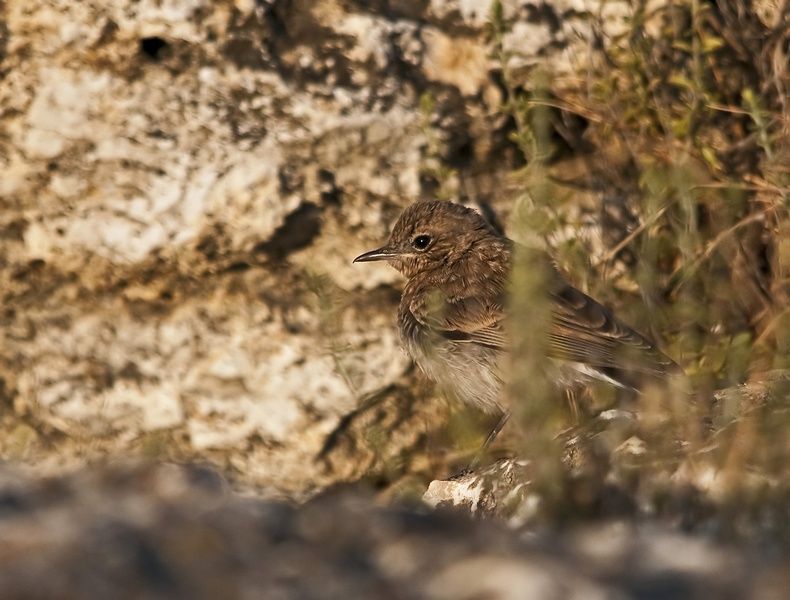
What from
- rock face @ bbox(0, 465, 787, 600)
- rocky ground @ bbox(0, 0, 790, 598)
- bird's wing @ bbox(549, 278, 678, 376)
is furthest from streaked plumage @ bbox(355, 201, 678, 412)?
rock face @ bbox(0, 465, 787, 600)

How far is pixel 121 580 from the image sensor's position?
2.62m

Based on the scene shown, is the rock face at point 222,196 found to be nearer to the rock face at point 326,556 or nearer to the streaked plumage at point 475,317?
the streaked plumage at point 475,317

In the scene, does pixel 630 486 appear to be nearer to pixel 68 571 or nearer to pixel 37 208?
pixel 68 571

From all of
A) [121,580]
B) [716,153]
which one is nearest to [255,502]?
[121,580]

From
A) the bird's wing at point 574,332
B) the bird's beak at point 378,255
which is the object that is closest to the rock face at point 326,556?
the bird's wing at point 574,332

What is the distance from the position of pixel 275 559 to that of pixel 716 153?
5335mm

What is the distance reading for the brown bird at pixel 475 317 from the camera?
22.3 ft

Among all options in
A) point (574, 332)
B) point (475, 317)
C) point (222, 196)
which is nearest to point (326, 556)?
point (574, 332)

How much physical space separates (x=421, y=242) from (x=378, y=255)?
285mm

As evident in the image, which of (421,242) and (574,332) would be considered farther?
(421,242)

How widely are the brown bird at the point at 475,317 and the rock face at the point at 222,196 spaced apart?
292 millimetres

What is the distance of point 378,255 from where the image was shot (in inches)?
292

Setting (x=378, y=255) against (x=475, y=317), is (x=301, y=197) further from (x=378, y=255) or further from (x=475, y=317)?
(x=475, y=317)

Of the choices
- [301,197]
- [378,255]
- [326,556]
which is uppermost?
[326,556]
